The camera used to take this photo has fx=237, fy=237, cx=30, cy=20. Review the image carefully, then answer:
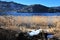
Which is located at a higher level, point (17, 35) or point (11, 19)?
point (11, 19)

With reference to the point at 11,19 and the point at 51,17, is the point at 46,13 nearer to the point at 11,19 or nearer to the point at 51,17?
the point at 51,17

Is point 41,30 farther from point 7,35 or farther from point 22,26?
point 7,35

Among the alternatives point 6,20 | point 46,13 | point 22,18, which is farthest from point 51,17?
point 6,20

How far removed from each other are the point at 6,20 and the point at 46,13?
0.61m

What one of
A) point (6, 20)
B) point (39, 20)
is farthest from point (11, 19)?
point (39, 20)

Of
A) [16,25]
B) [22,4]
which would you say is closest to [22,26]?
[16,25]

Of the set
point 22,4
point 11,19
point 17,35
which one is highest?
point 22,4

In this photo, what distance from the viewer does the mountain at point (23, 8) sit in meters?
3.52

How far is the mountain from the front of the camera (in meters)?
3.52

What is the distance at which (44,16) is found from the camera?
3510 mm

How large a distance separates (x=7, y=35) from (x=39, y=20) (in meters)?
0.53

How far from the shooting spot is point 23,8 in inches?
140

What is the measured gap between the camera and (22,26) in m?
3.54

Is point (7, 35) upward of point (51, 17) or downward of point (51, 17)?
downward
